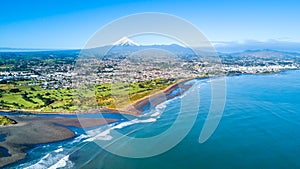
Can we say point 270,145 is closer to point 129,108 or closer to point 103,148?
point 103,148

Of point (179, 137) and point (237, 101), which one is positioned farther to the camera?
point (237, 101)

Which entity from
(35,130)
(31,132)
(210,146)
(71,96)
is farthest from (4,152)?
(71,96)

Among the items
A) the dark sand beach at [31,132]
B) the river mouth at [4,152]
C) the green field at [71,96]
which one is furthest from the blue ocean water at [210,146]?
the green field at [71,96]

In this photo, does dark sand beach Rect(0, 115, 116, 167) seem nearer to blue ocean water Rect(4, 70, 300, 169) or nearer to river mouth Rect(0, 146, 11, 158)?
river mouth Rect(0, 146, 11, 158)

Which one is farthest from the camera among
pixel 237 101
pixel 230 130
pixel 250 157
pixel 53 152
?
pixel 237 101

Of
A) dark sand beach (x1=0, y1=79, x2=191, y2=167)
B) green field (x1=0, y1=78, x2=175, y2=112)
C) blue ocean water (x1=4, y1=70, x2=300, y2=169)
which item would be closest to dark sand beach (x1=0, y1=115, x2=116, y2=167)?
dark sand beach (x1=0, y1=79, x2=191, y2=167)

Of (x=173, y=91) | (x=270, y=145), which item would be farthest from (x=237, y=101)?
(x=270, y=145)

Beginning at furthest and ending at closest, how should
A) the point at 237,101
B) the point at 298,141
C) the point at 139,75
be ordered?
1. the point at 139,75
2. the point at 237,101
3. the point at 298,141

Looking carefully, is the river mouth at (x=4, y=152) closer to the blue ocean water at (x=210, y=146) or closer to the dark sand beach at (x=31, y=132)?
the dark sand beach at (x=31, y=132)
